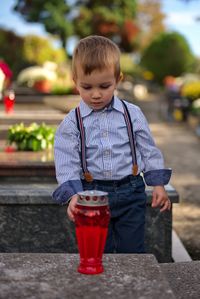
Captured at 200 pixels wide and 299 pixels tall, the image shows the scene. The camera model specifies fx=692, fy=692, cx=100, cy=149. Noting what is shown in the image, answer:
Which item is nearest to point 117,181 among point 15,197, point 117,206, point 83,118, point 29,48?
point 117,206

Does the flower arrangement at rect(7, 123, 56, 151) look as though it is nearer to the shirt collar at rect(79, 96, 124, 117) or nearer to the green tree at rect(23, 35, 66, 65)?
the shirt collar at rect(79, 96, 124, 117)

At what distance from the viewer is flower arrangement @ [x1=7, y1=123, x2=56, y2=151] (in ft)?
22.1

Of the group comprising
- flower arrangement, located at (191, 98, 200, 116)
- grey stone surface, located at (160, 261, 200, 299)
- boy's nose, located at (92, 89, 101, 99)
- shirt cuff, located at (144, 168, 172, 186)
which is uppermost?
flower arrangement, located at (191, 98, 200, 116)

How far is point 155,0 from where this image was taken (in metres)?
74.1

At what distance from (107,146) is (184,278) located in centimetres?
100

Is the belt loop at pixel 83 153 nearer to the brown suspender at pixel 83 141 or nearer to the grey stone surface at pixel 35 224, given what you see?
the brown suspender at pixel 83 141

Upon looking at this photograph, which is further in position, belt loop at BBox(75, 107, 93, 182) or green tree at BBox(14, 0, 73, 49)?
green tree at BBox(14, 0, 73, 49)

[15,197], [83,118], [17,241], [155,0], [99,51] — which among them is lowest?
[17,241]

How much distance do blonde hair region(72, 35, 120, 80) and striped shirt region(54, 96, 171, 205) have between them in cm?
33

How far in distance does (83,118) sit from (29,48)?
47760 millimetres

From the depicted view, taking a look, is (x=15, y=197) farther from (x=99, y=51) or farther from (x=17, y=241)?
(x=99, y=51)

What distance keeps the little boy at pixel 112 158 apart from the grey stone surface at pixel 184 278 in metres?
0.34

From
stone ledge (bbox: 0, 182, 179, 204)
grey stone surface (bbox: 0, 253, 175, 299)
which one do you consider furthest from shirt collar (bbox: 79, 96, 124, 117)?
stone ledge (bbox: 0, 182, 179, 204)

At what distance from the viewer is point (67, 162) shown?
3.32 meters
